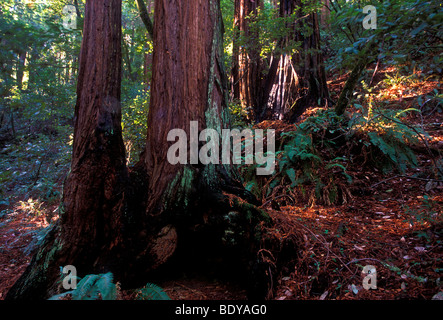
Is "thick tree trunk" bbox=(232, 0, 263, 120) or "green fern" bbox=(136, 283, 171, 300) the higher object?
"thick tree trunk" bbox=(232, 0, 263, 120)

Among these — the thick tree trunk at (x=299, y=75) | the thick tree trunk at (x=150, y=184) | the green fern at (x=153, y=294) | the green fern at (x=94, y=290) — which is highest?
the thick tree trunk at (x=299, y=75)

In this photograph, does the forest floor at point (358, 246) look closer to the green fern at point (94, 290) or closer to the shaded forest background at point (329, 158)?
the shaded forest background at point (329, 158)

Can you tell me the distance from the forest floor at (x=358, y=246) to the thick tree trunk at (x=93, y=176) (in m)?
0.60

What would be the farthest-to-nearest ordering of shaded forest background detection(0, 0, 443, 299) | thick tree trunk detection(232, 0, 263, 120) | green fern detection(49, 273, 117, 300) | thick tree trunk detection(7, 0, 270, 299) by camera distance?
thick tree trunk detection(232, 0, 263, 120)
thick tree trunk detection(7, 0, 270, 299)
shaded forest background detection(0, 0, 443, 299)
green fern detection(49, 273, 117, 300)

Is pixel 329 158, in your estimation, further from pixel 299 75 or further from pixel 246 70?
pixel 246 70

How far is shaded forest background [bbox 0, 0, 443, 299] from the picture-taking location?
2.18 meters

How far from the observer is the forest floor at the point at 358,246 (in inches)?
79.8

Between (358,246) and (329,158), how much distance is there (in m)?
2.44

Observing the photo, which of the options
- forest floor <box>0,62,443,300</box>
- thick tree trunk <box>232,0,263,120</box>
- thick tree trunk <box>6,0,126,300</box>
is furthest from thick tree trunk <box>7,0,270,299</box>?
thick tree trunk <box>232,0,263,120</box>

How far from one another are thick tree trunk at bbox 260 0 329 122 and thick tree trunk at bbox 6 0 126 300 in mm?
4603

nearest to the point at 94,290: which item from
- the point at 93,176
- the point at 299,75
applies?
the point at 93,176

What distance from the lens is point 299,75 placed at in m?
6.38

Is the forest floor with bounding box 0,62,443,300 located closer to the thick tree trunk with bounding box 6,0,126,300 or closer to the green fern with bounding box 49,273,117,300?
the green fern with bounding box 49,273,117,300

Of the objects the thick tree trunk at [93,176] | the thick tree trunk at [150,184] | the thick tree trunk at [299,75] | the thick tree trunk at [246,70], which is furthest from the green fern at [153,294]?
the thick tree trunk at [246,70]
